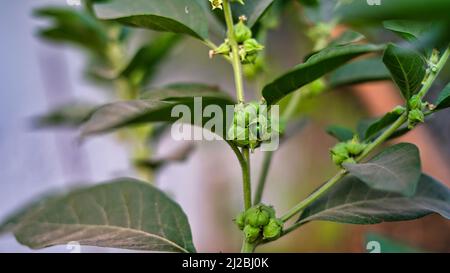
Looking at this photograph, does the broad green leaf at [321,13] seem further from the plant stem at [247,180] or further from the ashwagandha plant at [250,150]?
the plant stem at [247,180]

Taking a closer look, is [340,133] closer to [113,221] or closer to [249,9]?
[249,9]

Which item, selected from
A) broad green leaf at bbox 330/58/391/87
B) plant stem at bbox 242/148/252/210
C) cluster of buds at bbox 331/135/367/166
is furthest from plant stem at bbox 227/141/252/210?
broad green leaf at bbox 330/58/391/87

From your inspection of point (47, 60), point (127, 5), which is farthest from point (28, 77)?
point (127, 5)

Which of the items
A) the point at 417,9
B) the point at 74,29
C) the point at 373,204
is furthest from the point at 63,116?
the point at 417,9

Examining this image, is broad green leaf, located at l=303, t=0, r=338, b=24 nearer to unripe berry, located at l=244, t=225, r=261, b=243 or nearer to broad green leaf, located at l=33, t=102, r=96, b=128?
unripe berry, located at l=244, t=225, r=261, b=243

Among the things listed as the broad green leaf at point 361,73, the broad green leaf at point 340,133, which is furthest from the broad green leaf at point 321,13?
the broad green leaf at point 340,133

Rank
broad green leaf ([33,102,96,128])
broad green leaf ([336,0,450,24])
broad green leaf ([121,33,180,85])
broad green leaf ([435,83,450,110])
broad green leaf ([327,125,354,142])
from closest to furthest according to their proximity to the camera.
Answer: broad green leaf ([336,0,450,24]) < broad green leaf ([435,83,450,110]) < broad green leaf ([327,125,354,142]) < broad green leaf ([121,33,180,85]) < broad green leaf ([33,102,96,128])
